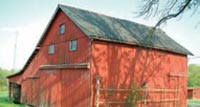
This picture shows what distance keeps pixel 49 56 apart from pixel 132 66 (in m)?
7.81

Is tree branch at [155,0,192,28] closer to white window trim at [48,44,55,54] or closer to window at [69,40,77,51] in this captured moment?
window at [69,40,77,51]

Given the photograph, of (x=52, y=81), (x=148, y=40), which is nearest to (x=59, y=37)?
(x=52, y=81)

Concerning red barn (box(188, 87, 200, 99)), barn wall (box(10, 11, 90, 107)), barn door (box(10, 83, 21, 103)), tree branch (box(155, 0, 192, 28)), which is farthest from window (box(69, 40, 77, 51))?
red barn (box(188, 87, 200, 99))

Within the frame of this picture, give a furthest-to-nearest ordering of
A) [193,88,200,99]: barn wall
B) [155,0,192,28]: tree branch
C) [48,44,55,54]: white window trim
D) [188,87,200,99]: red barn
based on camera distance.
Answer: [193,88,200,99]: barn wall < [188,87,200,99]: red barn < [48,44,55,54]: white window trim < [155,0,192,28]: tree branch

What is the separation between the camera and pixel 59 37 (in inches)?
838

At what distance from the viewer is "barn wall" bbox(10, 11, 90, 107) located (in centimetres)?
1738

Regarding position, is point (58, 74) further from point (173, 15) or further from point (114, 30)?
point (173, 15)

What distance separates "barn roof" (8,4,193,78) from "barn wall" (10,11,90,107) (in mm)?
572

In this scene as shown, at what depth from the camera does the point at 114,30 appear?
19.5 meters

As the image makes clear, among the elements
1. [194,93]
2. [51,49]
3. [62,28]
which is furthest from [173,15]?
[194,93]

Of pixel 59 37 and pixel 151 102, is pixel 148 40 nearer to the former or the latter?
pixel 151 102

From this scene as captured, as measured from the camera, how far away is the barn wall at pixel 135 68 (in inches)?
671

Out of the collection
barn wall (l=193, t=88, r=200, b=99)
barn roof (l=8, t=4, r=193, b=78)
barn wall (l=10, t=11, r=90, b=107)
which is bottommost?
barn wall (l=193, t=88, r=200, b=99)

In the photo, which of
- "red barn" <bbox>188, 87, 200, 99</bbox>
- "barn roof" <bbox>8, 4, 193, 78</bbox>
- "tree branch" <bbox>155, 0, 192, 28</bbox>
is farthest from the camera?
"red barn" <bbox>188, 87, 200, 99</bbox>
